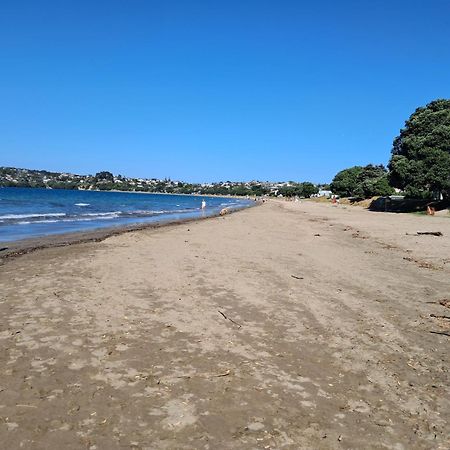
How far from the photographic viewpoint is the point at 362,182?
311ft

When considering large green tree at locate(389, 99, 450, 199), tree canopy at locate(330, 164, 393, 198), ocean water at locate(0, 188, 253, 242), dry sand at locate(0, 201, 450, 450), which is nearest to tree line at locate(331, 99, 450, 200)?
large green tree at locate(389, 99, 450, 199)

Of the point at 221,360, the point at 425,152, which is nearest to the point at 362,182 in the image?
the point at 425,152

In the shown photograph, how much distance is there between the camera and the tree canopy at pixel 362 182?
269 feet

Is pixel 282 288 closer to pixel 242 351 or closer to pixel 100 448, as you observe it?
pixel 242 351

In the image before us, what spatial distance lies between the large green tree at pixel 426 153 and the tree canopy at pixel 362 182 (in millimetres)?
29542

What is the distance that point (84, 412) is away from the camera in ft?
12.6

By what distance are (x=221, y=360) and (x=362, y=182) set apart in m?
95.9

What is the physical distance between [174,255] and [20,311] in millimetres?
6882

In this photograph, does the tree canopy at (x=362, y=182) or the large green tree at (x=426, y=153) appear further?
the tree canopy at (x=362, y=182)

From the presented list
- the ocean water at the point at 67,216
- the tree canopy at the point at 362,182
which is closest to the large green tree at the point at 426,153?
the ocean water at the point at 67,216

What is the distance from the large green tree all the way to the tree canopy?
29.5 metres

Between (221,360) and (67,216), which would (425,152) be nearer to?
(67,216)

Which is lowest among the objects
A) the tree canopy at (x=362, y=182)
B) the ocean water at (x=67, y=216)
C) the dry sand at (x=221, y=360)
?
the ocean water at (x=67, y=216)

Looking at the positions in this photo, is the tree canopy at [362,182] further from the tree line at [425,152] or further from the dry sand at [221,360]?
the dry sand at [221,360]
